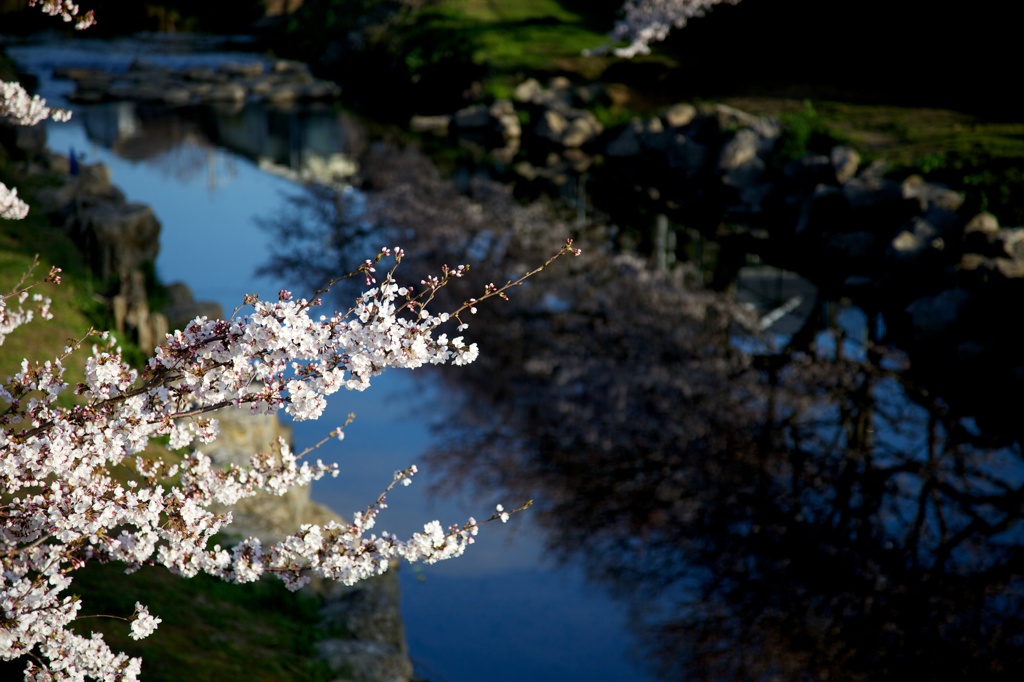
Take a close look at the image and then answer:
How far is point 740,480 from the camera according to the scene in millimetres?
8734

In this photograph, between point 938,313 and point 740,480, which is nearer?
point 740,480

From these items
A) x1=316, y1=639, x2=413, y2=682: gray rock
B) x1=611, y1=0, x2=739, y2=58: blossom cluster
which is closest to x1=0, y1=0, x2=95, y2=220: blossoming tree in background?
x1=316, y1=639, x2=413, y2=682: gray rock

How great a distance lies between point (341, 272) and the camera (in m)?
14.8

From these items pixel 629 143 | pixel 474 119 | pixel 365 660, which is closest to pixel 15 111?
pixel 365 660

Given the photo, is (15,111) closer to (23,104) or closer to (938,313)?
(23,104)

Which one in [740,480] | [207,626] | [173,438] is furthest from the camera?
[740,480]

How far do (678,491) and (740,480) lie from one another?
24.4 inches

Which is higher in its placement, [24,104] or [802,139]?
[802,139]

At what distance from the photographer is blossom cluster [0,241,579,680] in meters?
3.45

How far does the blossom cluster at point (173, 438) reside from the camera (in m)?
3.45

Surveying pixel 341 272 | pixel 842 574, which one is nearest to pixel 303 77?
pixel 341 272

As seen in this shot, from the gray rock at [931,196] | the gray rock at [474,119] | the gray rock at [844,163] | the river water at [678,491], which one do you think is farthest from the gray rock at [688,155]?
the gray rock at [474,119]

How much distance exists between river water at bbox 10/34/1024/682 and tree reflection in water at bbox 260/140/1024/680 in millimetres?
25

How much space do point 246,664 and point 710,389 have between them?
6331 millimetres
